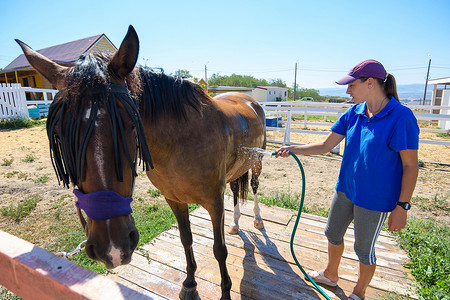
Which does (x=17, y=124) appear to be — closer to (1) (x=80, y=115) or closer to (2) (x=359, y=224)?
(1) (x=80, y=115)

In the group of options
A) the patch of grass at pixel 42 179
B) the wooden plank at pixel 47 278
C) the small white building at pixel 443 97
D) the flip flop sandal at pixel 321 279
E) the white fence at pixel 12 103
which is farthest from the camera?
the small white building at pixel 443 97

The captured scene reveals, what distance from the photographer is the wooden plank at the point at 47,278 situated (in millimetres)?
749

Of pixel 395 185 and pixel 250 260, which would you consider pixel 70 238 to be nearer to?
pixel 250 260

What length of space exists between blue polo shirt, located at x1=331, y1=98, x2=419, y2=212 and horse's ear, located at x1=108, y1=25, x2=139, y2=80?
1670 mm

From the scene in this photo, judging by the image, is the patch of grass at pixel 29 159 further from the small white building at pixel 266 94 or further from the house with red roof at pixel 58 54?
the small white building at pixel 266 94

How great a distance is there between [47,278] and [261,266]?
7.36 ft

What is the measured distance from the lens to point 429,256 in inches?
97.7

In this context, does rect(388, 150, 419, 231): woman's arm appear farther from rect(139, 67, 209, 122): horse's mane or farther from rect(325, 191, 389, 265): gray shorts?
rect(139, 67, 209, 122): horse's mane

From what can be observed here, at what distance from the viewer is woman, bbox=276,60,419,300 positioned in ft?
5.41

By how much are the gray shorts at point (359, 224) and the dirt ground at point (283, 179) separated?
2.29 metres

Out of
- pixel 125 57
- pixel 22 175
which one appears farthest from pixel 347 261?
pixel 22 175

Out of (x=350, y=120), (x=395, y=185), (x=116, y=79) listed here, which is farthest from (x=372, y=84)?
(x=116, y=79)


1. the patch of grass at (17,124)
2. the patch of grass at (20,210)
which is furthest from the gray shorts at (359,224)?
the patch of grass at (17,124)

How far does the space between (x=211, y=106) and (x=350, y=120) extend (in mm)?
1233
